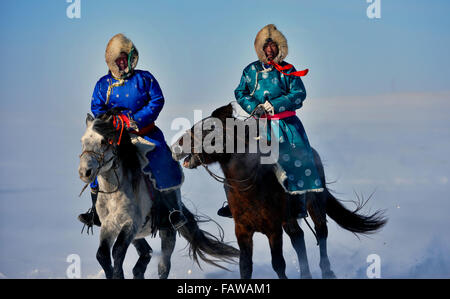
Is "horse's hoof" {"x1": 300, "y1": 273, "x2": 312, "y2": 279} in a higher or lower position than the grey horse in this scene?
lower

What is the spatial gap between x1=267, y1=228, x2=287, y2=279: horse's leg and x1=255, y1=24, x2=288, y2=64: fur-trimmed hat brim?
236cm

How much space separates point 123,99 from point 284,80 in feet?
7.17

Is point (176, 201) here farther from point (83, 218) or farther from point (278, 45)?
point (278, 45)

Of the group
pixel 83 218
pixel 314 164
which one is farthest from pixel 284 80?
pixel 83 218

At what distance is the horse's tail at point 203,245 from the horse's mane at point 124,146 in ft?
3.77

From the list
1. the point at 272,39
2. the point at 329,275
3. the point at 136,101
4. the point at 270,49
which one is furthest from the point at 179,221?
the point at 272,39

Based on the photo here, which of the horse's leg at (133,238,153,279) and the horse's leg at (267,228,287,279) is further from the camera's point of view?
the horse's leg at (133,238,153,279)

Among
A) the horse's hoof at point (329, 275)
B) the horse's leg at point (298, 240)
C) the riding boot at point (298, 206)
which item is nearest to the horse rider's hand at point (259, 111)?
the riding boot at point (298, 206)

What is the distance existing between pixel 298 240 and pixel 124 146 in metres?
2.67

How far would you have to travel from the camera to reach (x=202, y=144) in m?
11.4

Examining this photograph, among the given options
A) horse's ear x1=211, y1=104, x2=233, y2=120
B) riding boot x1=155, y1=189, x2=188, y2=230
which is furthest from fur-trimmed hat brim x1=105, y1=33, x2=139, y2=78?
riding boot x1=155, y1=189, x2=188, y2=230

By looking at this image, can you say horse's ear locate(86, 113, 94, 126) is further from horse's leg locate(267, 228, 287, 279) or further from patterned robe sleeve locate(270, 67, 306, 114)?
horse's leg locate(267, 228, 287, 279)

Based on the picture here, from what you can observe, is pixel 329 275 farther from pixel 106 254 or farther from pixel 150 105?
pixel 150 105

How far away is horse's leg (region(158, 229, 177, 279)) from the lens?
41.2 feet
